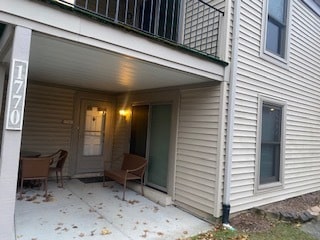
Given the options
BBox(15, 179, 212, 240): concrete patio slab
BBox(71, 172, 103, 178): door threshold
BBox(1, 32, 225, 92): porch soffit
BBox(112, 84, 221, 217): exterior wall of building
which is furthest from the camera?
BBox(71, 172, 103, 178): door threshold

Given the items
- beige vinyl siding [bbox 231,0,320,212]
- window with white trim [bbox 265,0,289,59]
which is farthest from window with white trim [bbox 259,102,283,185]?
window with white trim [bbox 265,0,289,59]

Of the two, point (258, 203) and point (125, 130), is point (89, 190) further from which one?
point (258, 203)

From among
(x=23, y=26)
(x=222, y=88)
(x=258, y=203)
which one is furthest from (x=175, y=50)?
(x=258, y=203)

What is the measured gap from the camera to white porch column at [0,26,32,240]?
8.91ft

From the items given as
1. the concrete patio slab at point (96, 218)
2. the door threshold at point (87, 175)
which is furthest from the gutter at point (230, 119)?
the door threshold at point (87, 175)

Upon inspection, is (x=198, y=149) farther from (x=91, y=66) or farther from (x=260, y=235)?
(x=91, y=66)

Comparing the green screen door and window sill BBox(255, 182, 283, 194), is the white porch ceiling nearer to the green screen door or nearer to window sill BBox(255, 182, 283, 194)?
the green screen door

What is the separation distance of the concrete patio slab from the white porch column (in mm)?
1055

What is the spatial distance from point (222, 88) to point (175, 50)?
4.18ft

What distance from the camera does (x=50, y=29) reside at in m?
2.95

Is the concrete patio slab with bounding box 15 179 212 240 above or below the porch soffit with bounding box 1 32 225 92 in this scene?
below

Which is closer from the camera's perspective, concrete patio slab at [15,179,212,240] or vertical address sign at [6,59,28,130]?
vertical address sign at [6,59,28,130]

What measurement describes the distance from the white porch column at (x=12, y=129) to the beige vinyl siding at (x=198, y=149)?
3.26m

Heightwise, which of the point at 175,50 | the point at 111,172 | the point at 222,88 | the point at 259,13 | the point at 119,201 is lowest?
the point at 119,201
